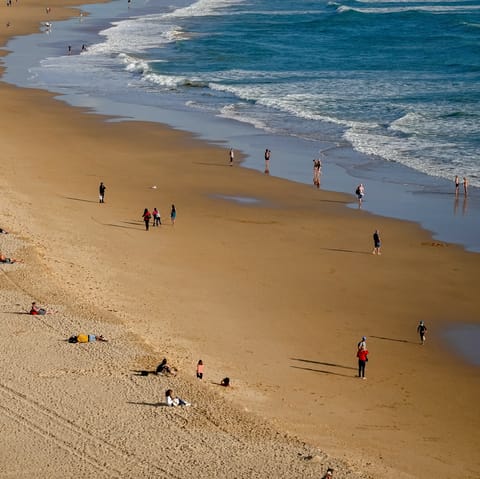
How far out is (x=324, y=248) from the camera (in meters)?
29.0

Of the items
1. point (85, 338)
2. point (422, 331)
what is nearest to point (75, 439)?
point (85, 338)

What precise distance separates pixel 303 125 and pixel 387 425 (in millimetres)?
28654

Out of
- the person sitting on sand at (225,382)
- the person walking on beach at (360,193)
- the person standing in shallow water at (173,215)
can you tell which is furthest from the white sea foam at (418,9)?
the person sitting on sand at (225,382)

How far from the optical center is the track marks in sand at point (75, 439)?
622 inches

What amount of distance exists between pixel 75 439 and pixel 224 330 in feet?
21.6

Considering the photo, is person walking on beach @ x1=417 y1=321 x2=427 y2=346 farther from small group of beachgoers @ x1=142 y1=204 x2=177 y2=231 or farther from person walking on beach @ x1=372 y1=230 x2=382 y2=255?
small group of beachgoers @ x1=142 y1=204 x2=177 y2=231

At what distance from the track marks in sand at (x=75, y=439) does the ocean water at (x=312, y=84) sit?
15.8m

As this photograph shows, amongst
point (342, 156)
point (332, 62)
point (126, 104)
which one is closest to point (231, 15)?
point (332, 62)

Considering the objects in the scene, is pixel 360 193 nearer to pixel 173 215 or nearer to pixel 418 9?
pixel 173 215

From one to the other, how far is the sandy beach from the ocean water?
3220 millimetres

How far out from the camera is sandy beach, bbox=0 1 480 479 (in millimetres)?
16703

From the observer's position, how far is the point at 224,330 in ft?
74.1

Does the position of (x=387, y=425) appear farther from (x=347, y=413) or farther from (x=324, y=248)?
(x=324, y=248)

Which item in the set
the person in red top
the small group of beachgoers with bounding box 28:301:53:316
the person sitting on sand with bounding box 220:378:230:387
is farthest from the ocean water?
the small group of beachgoers with bounding box 28:301:53:316
